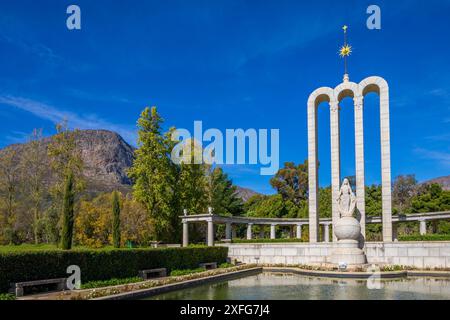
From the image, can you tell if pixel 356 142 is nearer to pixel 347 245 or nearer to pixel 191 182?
pixel 347 245

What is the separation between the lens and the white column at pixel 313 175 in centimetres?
3118

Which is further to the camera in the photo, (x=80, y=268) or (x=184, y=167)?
(x=184, y=167)

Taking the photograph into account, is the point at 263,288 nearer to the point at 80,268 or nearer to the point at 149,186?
the point at 80,268

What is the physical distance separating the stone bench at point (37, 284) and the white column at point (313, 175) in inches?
796

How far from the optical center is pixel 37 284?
544 inches

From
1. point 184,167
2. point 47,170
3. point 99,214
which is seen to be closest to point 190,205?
point 184,167

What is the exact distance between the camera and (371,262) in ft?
78.5

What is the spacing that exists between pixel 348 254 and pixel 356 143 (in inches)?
409

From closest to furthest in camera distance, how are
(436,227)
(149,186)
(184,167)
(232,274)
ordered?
1. (232,274)
2. (149,186)
3. (184,167)
4. (436,227)

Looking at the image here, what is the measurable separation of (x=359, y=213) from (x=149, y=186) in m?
17.0

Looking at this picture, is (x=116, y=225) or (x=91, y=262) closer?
(x=91, y=262)

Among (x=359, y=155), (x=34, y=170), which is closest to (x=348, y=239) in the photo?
(x=359, y=155)

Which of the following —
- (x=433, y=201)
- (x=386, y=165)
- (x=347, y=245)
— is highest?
(x=386, y=165)

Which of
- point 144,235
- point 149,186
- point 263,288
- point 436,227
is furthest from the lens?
point 436,227
